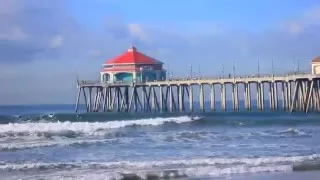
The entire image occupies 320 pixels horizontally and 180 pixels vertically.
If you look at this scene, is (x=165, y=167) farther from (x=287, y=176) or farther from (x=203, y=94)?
(x=203, y=94)

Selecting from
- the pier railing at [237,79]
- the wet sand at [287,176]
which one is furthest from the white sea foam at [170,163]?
the pier railing at [237,79]

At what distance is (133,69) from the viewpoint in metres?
70.8

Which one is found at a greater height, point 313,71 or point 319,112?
point 313,71

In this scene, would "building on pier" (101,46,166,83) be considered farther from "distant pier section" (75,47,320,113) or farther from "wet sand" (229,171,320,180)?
"wet sand" (229,171,320,180)

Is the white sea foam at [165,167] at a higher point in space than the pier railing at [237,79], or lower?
lower

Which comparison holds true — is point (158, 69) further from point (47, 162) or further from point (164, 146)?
point (47, 162)

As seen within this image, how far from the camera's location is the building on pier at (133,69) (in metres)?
70.7

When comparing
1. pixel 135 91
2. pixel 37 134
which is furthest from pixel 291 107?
pixel 37 134

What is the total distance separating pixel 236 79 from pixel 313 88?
7330 millimetres

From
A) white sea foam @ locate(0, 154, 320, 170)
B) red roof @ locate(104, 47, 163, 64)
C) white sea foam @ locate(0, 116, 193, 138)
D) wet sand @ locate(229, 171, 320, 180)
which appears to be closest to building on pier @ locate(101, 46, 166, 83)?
red roof @ locate(104, 47, 163, 64)

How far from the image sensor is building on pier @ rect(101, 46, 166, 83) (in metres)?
70.7

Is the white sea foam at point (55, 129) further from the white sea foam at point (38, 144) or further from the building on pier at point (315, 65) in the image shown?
the building on pier at point (315, 65)

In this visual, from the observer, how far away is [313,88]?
5116 cm

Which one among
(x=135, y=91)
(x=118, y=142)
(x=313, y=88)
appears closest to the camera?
(x=118, y=142)
